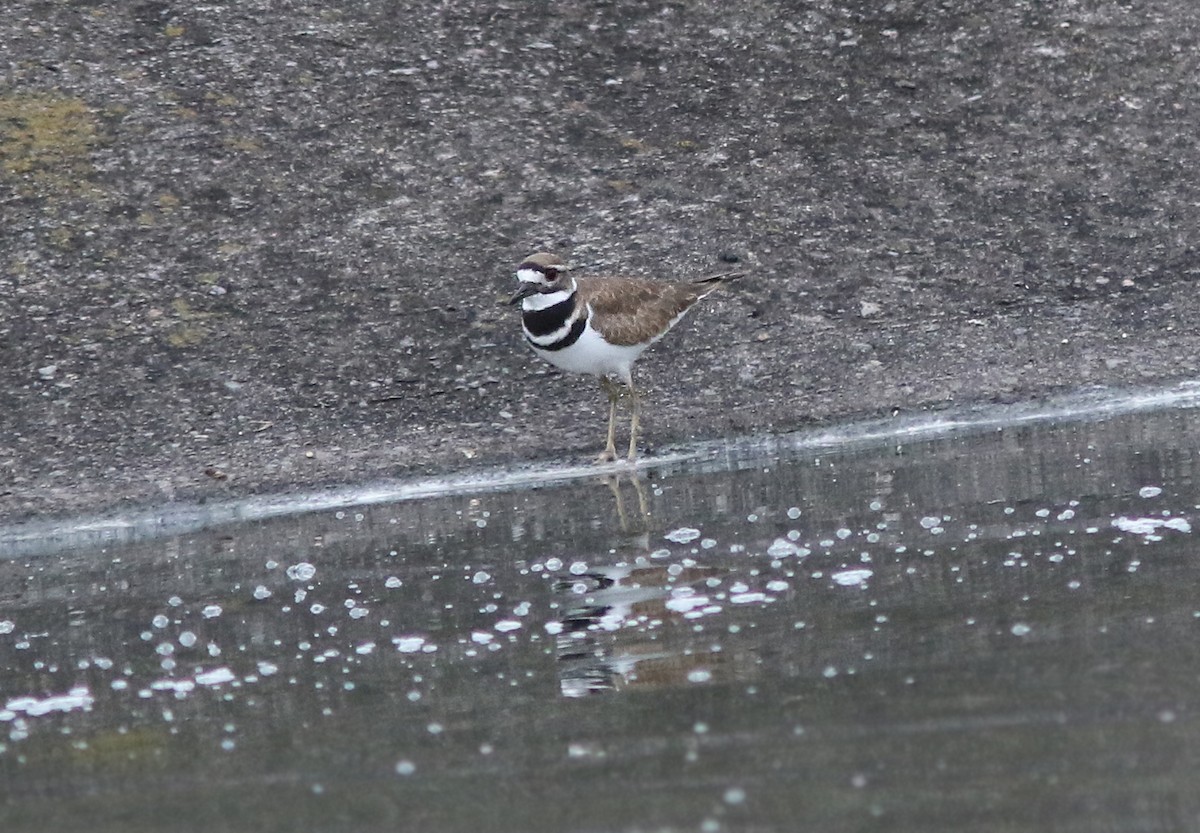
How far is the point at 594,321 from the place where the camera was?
973 centimetres

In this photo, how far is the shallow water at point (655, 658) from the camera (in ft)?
14.5

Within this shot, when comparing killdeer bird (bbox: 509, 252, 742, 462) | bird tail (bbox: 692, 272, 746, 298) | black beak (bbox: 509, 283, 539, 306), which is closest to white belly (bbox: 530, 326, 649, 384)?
→ killdeer bird (bbox: 509, 252, 742, 462)

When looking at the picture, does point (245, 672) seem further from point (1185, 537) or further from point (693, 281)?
point (693, 281)

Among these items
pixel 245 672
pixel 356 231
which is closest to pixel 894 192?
pixel 356 231

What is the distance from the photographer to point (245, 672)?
6152 millimetres

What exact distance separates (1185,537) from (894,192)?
5.62 meters

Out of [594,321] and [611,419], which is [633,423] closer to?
[611,419]

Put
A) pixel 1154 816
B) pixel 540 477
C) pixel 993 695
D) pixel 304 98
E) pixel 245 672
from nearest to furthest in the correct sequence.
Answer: pixel 1154 816
pixel 993 695
pixel 245 672
pixel 540 477
pixel 304 98

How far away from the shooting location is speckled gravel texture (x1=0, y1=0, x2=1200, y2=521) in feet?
33.2

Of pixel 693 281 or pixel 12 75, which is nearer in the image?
pixel 693 281

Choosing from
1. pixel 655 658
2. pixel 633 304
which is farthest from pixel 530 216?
pixel 655 658

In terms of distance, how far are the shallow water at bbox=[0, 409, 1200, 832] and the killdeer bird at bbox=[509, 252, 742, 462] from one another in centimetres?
92

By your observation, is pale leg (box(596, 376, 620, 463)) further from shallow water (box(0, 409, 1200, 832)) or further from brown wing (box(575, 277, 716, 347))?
shallow water (box(0, 409, 1200, 832))

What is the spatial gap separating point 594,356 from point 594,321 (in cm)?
19
